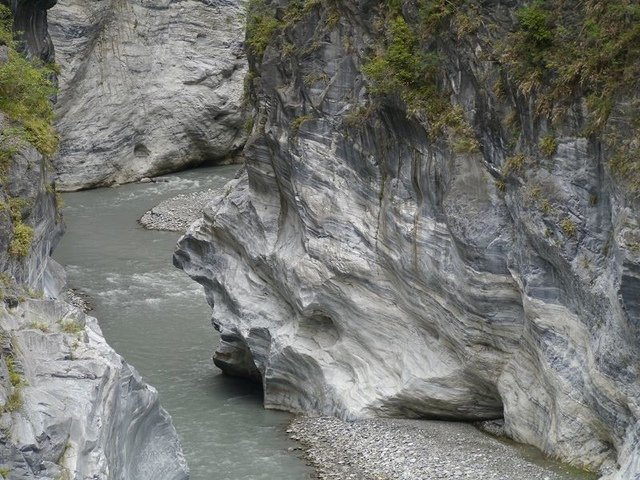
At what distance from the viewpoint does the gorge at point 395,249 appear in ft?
45.9

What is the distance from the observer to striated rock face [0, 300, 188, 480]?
12391mm

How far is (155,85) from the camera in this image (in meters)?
49.2

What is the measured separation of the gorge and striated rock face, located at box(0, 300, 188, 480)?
0.04 meters

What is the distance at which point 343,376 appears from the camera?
20.5 meters

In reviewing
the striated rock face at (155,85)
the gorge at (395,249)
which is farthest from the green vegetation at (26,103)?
the striated rock face at (155,85)

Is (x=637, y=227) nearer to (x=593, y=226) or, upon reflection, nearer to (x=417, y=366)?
(x=593, y=226)

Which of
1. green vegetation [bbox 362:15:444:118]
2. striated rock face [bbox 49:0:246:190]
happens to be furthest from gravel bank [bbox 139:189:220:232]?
green vegetation [bbox 362:15:444:118]

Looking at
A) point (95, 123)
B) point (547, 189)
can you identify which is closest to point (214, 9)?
point (95, 123)

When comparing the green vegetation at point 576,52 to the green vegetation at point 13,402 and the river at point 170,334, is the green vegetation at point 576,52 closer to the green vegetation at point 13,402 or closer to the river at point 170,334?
the river at point 170,334

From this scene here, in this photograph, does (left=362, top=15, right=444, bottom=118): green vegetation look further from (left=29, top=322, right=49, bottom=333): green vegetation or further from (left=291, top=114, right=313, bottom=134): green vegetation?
(left=29, top=322, right=49, bottom=333): green vegetation

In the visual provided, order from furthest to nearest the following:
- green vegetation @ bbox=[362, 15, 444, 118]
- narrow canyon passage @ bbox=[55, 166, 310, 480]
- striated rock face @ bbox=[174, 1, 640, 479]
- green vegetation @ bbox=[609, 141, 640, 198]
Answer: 1. narrow canyon passage @ bbox=[55, 166, 310, 480]
2. green vegetation @ bbox=[362, 15, 444, 118]
3. striated rock face @ bbox=[174, 1, 640, 479]
4. green vegetation @ bbox=[609, 141, 640, 198]

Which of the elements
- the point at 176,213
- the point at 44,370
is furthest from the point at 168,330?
the point at 176,213

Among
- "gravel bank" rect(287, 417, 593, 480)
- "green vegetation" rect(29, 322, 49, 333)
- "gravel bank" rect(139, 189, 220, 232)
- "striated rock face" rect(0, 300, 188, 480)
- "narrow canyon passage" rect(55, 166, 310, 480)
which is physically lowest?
"narrow canyon passage" rect(55, 166, 310, 480)

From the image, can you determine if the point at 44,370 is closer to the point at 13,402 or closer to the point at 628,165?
the point at 13,402
